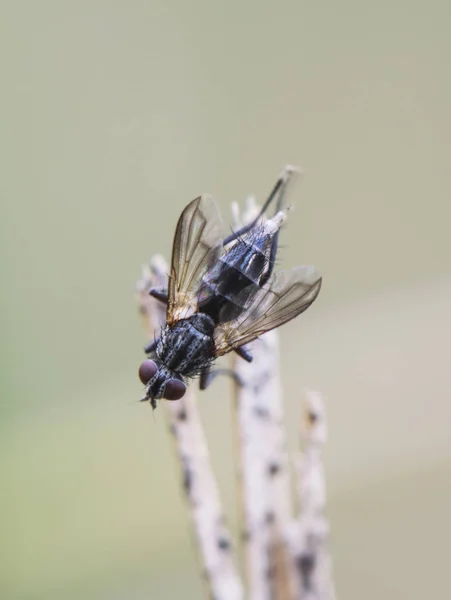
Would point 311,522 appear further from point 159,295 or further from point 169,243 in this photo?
point 169,243

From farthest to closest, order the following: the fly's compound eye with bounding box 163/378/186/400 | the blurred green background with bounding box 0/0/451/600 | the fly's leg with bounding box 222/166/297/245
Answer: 1. the blurred green background with bounding box 0/0/451/600
2. the fly's leg with bounding box 222/166/297/245
3. the fly's compound eye with bounding box 163/378/186/400

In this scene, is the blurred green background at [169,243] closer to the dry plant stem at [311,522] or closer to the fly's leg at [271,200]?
the fly's leg at [271,200]

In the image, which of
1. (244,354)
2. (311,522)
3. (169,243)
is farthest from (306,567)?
(169,243)

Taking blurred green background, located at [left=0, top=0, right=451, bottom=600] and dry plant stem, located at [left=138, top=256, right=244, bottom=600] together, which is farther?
blurred green background, located at [left=0, top=0, right=451, bottom=600]

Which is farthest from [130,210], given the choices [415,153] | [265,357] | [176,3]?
[265,357]

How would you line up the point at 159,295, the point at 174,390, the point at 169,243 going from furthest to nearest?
→ the point at 169,243
the point at 159,295
the point at 174,390

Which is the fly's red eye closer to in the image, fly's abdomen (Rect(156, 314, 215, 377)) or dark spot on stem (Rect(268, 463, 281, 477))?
fly's abdomen (Rect(156, 314, 215, 377))

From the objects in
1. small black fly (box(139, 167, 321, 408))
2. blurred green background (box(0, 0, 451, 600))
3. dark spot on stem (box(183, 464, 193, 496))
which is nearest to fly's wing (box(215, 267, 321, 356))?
small black fly (box(139, 167, 321, 408))

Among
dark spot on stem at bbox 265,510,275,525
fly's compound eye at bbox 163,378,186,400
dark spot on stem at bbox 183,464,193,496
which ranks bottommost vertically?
dark spot on stem at bbox 265,510,275,525

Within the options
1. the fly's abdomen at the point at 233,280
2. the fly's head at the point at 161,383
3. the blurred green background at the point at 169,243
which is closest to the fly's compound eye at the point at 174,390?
the fly's head at the point at 161,383
